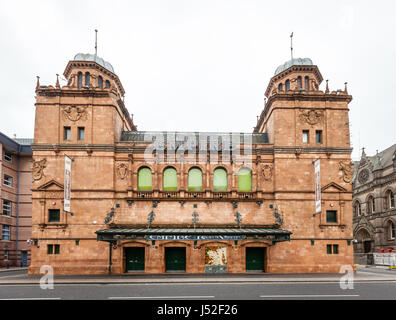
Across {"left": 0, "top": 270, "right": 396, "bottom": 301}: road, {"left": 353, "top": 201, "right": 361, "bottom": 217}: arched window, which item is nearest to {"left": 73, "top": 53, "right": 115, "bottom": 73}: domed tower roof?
{"left": 0, "top": 270, "right": 396, "bottom": 301}: road

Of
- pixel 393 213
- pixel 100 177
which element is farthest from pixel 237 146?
pixel 393 213

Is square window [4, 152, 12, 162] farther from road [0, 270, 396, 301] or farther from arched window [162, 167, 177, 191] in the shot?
road [0, 270, 396, 301]

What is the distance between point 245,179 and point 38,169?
18381 millimetres

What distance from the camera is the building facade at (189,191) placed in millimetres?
30562

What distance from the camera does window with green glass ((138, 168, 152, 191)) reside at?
3256 cm

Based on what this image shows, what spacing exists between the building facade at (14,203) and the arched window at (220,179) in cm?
2687

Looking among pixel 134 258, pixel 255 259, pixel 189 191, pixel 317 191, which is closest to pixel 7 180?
pixel 134 258

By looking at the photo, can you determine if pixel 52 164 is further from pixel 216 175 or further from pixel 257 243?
pixel 257 243

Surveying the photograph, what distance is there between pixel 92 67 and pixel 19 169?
65.3 ft

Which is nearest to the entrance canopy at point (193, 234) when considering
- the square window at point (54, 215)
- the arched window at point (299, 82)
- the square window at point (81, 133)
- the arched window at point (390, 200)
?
the square window at point (54, 215)

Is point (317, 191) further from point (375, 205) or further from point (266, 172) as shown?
point (375, 205)

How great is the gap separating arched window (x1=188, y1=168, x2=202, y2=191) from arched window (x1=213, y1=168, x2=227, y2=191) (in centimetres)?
137

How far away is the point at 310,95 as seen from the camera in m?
33.2

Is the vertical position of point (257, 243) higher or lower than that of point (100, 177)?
lower
